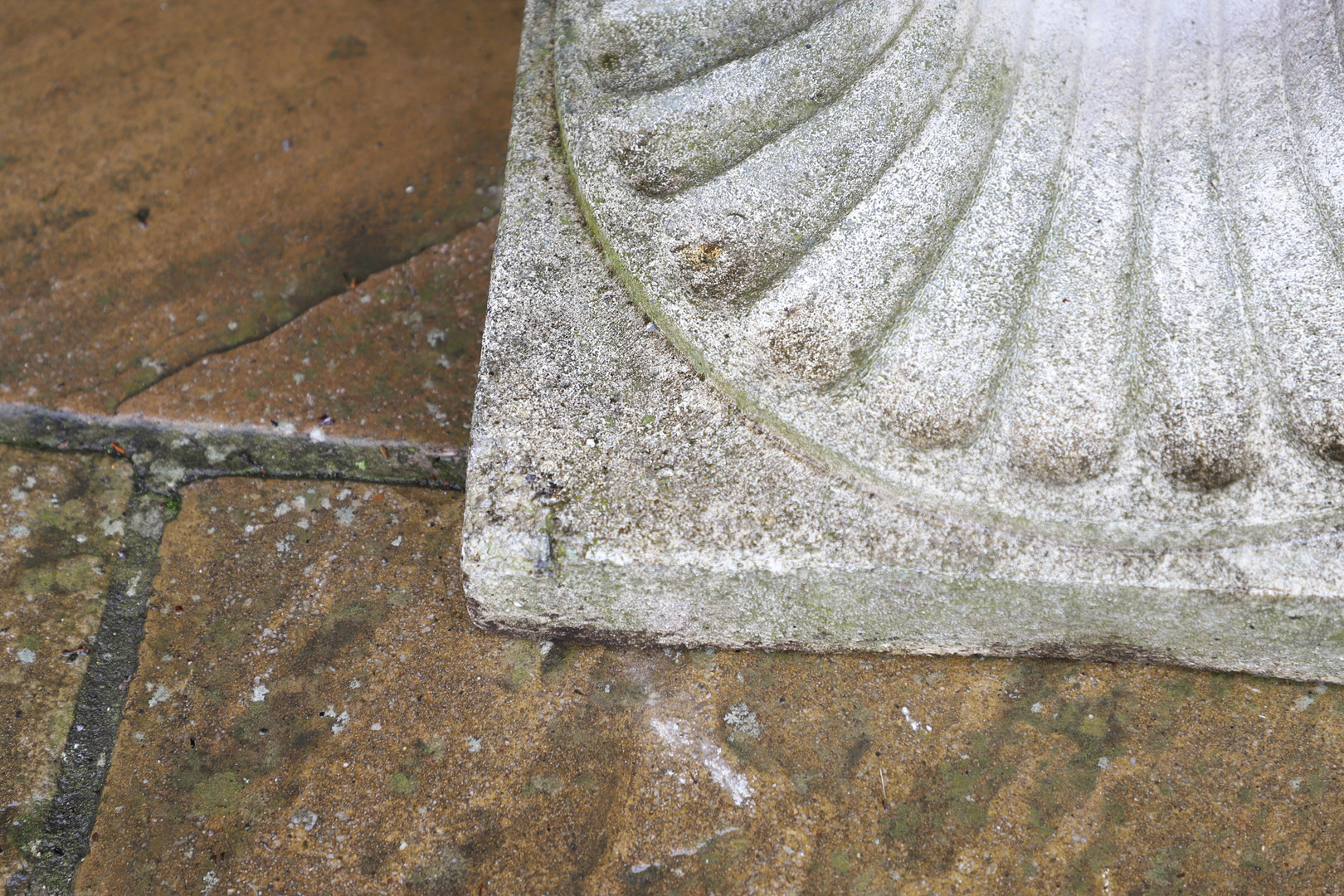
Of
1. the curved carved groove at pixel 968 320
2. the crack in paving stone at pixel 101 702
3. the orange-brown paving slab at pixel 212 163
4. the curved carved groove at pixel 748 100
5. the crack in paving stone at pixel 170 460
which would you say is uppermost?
the curved carved groove at pixel 748 100

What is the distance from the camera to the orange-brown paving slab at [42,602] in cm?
121

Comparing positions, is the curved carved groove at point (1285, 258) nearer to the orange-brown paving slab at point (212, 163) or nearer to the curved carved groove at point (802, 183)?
the curved carved groove at point (802, 183)

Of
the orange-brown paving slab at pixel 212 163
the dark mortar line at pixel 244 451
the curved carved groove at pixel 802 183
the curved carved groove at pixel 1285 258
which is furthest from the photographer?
the orange-brown paving slab at pixel 212 163

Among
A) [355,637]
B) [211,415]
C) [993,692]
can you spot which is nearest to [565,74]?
[211,415]

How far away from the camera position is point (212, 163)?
1823 millimetres

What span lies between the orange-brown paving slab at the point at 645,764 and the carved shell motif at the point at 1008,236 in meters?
0.30

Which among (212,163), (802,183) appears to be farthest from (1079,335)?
(212,163)

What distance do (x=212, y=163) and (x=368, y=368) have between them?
2.15 feet

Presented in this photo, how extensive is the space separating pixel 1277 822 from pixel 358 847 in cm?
121

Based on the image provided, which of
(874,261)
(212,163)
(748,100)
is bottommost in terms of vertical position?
(212,163)

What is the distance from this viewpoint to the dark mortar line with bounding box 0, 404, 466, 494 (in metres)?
1.48

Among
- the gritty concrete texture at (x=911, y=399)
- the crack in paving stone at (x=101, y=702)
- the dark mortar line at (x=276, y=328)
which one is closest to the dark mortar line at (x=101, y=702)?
the crack in paving stone at (x=101, y=702)

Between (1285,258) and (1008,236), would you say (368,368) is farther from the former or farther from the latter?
(1285,258)

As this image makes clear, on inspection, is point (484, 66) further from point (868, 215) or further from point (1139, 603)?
point (1139, 603)
